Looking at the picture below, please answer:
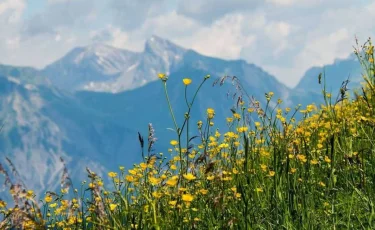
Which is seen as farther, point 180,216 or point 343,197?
point 343,197

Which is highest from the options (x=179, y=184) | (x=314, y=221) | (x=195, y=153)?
(x=195, y=153)

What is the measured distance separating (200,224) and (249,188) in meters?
0.51

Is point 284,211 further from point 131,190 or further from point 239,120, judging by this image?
point 239,120

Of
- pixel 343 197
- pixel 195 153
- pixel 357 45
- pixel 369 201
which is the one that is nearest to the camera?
pixel 369 201

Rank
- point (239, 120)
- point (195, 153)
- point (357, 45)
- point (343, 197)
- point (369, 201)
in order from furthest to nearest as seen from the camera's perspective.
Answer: point (195, 153), point (239, 120), point (357, 45), point (343, 197), point (369, 201)

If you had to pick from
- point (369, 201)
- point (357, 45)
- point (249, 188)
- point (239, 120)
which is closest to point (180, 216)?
point (249, 188)

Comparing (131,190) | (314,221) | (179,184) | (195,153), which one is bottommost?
(314,221)

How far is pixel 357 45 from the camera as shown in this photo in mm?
5438

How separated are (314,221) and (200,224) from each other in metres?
1.00

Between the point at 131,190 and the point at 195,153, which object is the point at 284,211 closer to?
the point at 131,190

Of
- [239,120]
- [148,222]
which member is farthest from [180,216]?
[239,120]

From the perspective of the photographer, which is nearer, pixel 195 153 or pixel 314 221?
pixel 314 221

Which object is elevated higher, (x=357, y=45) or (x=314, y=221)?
(x=357, y=45)

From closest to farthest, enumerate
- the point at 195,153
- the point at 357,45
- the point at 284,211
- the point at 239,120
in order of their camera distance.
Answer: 1. the point at 284,211
2. the point at 357,45
3. the point at 239,120
4. the point at 195,153
